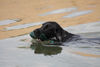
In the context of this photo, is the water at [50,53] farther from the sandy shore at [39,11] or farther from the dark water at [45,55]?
the sandy shore at [39,11]

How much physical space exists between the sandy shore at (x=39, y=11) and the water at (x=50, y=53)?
1.48 metres

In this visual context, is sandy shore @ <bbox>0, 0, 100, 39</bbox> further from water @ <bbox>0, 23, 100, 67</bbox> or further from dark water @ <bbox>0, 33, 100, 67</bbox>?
dark water @ <bbox>0, 33, 100, 67</bbox>

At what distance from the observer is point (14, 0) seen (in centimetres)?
1588

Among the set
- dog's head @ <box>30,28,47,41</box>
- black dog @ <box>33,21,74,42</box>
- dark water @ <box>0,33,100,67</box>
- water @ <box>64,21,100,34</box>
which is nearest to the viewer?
dark water @ <box>0,33,100,67</box>

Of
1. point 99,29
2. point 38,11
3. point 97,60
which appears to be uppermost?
point 38,11

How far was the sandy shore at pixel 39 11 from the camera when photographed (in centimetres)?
1115

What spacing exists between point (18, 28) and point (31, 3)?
437 cm

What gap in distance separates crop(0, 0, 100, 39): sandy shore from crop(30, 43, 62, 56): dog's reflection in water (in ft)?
5.64

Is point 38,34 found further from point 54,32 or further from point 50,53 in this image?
point 50,53

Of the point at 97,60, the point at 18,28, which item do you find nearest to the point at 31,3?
the point at 18,28

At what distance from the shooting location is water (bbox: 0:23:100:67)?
6703 mm

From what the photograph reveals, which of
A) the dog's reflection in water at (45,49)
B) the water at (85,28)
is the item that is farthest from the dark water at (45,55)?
the water at (85,28)

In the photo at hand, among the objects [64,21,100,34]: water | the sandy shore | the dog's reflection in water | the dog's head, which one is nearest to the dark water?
the dog's reflection in water

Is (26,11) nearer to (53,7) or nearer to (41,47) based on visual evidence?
(53,7)
